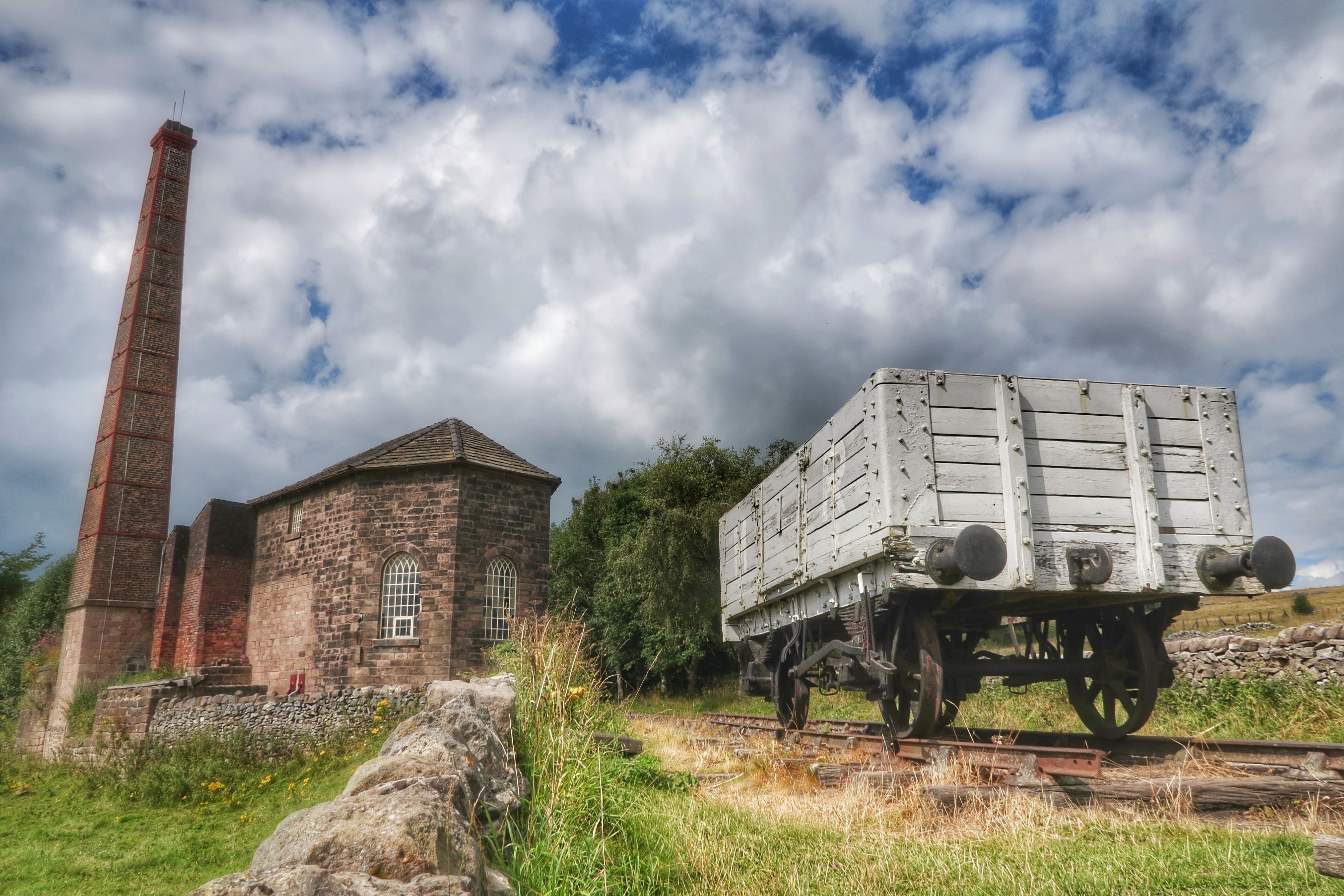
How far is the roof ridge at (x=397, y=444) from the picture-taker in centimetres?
1977

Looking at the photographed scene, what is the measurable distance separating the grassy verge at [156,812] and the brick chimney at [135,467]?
29.8 feet

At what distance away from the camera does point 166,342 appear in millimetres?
26844

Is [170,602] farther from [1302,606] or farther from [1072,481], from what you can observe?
[1302,606]

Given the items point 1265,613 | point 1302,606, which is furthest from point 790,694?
point 1302,606

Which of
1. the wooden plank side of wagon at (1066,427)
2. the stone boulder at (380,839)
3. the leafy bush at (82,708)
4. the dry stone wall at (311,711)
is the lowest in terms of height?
the leafy bush at (82,708)

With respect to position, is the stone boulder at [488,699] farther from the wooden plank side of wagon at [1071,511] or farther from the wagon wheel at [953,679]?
the wooden plank side of wagon at [1071,511]

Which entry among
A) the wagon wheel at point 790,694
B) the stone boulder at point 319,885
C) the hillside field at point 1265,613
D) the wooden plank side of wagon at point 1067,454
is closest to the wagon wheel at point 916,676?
the wooden plank side of wagon at point 1067,454

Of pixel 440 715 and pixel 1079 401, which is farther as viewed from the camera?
pixel 1079 401

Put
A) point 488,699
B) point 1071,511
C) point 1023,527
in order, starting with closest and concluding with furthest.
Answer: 1. point 488,699
2. point 1023,527
3. point 1071,511

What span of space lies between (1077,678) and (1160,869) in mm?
3950

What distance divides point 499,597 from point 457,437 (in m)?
4.17

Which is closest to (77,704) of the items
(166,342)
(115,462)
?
(115,462)

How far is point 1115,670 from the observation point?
271 inches

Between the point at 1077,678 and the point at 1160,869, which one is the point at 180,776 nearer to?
the point at 1077,678
